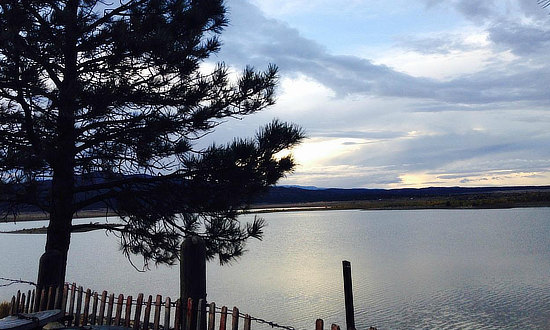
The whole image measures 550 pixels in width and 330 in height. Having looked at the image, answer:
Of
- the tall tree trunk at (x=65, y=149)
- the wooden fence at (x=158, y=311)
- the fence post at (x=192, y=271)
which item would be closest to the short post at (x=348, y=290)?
the wooden fence at (x=158, y=311)

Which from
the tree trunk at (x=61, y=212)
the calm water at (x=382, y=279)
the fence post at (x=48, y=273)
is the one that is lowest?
the calm water at (x=382, y=279)

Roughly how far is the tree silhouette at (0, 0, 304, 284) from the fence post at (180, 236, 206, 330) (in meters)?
4.03

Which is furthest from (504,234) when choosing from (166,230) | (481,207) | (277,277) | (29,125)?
(481,207)

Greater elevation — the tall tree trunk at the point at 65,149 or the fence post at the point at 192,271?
the tall tree trunk at the point at 65,149

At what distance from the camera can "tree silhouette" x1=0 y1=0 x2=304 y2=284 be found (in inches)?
390

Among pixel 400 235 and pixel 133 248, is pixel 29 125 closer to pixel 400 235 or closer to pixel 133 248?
pixel 133 248

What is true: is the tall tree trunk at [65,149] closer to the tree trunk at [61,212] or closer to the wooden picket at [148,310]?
the tree trunk at [61,212]

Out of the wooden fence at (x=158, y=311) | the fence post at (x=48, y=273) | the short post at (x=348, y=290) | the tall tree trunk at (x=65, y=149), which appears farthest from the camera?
the tall tree trunk at (x=65, y=149)

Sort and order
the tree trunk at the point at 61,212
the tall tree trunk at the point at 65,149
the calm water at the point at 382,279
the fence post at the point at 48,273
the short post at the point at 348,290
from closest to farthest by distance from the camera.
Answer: the short post at the point at 348,290 < the fence post at the point at 48,273 < the tall tree trunk at the point at 65,149 < the tree trunk at the point at 61,212 < the calm water at the point at 382,279

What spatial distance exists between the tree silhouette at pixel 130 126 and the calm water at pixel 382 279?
5.06 meters

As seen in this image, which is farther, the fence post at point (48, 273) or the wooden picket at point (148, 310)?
the fence post at point (48, 273)

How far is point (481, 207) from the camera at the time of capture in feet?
276

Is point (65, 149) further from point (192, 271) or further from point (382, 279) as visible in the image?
point (382, 279)

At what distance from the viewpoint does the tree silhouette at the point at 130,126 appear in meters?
9.90
